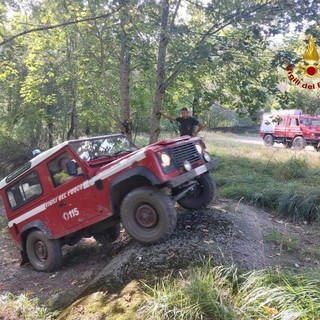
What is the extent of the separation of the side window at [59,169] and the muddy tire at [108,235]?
148cm

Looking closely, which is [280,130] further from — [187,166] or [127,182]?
[127,182]

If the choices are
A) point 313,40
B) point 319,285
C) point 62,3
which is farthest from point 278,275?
point 62,3

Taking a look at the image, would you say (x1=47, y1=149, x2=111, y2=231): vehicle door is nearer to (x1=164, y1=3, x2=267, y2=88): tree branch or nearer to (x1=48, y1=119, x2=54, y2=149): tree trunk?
(x1=164, y1=3, x2=267, y2=88): tree branch

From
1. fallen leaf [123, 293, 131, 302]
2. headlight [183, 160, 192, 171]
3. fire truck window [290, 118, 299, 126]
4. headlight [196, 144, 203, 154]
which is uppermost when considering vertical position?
headlight [196, 144, 203, 154]

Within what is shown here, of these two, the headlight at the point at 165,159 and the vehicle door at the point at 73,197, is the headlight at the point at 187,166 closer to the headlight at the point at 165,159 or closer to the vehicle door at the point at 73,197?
the headlight at the point at 165,159

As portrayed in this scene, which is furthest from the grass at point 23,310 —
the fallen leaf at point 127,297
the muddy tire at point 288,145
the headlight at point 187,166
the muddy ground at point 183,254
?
the muddy tire at point 288,145

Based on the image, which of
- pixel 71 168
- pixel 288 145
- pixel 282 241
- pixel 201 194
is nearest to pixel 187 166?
pixel 201 194

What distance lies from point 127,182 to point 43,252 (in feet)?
7.92

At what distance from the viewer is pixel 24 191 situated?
6309mm

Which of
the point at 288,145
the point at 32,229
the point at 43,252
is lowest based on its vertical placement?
the point at 288,145

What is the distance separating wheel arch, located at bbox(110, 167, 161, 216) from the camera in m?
4.75

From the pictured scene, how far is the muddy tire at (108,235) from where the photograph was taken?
21.8 ft

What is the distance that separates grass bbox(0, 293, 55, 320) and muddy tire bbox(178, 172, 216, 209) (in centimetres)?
303

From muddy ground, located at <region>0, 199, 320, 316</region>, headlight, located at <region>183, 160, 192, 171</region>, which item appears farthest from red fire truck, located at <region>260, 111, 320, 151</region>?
headlight, located at <region>183, 160, 192, 171</region>
